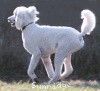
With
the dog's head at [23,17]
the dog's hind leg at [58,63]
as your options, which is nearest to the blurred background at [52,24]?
the dog's head at [23,17]

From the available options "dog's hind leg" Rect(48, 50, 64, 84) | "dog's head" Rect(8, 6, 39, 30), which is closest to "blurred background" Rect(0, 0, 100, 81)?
"dog's head" Rect(8, 6, 39, 30)

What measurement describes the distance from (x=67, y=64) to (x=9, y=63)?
7.98 metres

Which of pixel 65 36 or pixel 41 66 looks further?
pixel 41 66

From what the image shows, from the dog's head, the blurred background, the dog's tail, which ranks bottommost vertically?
the blurred background

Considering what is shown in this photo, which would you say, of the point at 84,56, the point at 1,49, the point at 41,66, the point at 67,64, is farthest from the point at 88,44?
the point at 67,64

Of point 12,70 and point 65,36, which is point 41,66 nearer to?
point 12,70

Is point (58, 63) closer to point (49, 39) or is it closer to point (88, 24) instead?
point (49, 39)

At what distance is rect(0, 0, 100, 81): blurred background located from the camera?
19641 millimetres

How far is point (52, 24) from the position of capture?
19.9 meters

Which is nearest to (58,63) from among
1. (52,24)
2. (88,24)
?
(88,24)

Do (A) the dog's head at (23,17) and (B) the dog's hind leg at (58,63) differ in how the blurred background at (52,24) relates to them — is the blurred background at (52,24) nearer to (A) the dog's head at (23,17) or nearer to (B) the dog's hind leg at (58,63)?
(A) the dog's head at (23,17)

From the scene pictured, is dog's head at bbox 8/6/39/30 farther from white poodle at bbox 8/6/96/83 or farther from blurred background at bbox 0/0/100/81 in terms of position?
blurred background at bbox 0/0/100/81

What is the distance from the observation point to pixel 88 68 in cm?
1950

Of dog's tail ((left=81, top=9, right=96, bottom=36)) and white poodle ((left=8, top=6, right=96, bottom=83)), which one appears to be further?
dog's tail ((left=81, top=9, right=96, bottom=36))
